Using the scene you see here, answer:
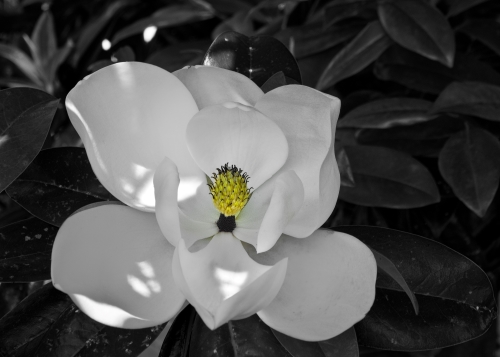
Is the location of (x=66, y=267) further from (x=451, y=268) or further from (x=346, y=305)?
(x=451, y=268)

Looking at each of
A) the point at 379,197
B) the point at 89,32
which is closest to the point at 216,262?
the point at 379,197

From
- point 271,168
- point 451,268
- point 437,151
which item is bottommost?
point 437,151

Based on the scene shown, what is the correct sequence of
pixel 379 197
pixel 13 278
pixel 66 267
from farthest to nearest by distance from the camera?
pixel 379 197 → pixel 13 278 → pixel 66 267

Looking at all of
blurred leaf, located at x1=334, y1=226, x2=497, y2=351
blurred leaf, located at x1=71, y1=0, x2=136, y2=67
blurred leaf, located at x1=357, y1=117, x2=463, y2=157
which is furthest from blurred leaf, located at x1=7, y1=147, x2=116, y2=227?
blurred leaf, located at x1=71, y1=0, x2=136, y2=67

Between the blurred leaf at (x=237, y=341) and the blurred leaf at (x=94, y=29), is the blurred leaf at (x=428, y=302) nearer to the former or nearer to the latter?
the blurred leaf at (x=237, y=341)

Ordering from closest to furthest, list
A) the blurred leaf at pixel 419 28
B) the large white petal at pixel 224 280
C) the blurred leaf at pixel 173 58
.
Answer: the large white petal at pixel 224 280, the blurred leaf at pixel 419 28, the blurred leaf at pixel 173 58

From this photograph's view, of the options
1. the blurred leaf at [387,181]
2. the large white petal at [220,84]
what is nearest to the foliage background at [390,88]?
the blurred leaf at [387,181]
